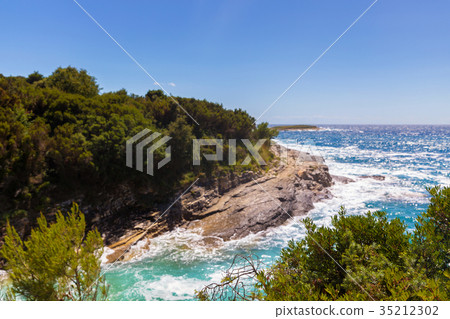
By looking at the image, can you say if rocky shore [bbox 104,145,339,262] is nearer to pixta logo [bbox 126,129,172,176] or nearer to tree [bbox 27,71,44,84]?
pixta logo [bbox 126,129,172,176]

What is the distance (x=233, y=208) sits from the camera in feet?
61.9

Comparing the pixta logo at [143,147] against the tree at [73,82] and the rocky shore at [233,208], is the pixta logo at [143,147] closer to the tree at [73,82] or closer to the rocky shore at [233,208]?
the rocky shore at [233,208]

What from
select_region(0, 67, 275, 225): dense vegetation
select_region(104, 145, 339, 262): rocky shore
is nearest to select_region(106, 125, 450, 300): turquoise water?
select_region(104, 145, 339, 262): rocky shore

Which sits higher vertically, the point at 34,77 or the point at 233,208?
the point at 34,77

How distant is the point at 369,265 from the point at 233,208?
1494 cm

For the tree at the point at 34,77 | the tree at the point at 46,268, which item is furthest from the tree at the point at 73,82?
the tree at the point at 46,268

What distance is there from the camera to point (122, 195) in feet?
56.9

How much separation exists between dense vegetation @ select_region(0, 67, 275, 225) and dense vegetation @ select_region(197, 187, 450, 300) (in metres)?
13.5

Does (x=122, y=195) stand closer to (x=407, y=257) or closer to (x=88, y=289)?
(x=88, y=289)

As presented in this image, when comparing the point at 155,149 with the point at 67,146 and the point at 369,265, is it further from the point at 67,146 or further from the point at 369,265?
the point at 369,265

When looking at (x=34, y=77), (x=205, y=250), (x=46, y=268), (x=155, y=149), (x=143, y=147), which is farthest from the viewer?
Answer: (x=34, y=77)

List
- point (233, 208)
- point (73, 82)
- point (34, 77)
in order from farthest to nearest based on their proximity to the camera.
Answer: point (34, 77) → point (73, 82) → point (233, 208)

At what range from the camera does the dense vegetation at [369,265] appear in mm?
3672

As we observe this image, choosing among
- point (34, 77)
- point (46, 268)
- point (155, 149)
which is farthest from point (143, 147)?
point (34, 77)
